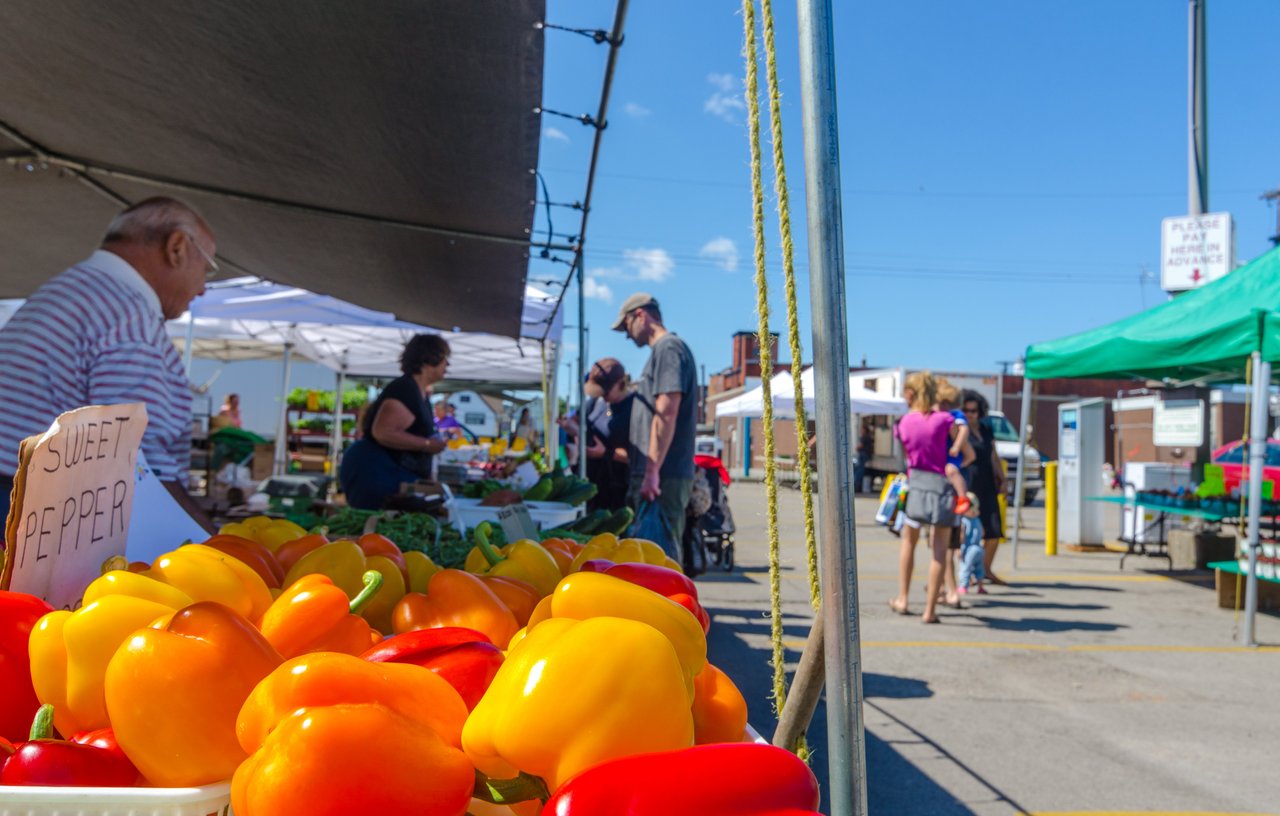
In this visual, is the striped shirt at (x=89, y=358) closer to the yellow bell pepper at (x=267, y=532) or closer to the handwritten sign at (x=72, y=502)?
the yellow bell pepper at (x=267, y=532)

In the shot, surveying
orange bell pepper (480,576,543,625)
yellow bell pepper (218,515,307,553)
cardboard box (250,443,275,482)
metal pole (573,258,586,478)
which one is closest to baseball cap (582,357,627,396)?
metal pole (573,258,586,478)

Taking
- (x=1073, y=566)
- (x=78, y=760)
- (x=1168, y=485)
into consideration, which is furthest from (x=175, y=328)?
(x=1168, y=485)

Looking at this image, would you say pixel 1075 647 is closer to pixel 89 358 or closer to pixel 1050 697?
pixel 1050 697

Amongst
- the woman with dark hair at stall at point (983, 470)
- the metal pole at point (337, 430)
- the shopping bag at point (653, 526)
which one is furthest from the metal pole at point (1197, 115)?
the metal pole at point (337, 430)

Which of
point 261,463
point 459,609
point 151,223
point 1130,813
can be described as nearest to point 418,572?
point 459,609

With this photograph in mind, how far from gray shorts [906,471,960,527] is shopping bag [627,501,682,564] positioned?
2353mm

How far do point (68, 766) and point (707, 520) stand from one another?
7.64m

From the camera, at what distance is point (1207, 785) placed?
3.58m

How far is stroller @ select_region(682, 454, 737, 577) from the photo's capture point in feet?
23.2

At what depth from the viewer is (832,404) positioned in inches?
41.4

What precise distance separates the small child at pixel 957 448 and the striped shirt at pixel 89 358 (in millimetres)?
5710

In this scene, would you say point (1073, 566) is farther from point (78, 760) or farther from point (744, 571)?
point (78, 760)

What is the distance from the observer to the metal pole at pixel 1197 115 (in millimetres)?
12539

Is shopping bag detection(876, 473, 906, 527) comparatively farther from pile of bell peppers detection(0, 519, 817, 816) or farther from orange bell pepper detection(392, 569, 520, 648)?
pile of bell peppers detection(0, 519, 817, 816)
